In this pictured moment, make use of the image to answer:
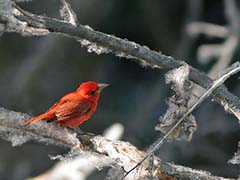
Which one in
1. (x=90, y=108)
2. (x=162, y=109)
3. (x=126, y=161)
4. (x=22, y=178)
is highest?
(x=162, y=109)

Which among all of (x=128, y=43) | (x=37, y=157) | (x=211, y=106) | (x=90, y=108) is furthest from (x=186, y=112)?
(x=37, y=157)

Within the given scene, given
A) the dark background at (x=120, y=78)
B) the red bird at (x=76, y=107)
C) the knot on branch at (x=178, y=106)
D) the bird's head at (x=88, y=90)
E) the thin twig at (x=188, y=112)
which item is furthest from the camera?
the dark background at (x=120, y=78)

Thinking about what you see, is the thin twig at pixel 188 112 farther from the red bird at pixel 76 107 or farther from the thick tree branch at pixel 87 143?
the red bird at pixel 76 107

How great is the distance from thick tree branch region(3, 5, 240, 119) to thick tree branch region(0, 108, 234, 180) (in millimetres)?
259

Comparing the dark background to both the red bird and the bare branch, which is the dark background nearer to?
the red bird

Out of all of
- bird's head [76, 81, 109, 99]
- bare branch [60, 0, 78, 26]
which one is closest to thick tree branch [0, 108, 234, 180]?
bare branch [60, 0, 78, 26]

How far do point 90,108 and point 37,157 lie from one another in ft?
9.12

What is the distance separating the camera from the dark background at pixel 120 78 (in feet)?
19.0

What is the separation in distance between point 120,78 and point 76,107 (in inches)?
126

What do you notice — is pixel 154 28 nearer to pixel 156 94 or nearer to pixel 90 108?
pixel 156 94

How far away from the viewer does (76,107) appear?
11.8 feet

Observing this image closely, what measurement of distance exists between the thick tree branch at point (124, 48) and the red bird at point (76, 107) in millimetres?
548

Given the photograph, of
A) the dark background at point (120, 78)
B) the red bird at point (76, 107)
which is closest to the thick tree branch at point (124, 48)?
the red bird at point (76, 107)

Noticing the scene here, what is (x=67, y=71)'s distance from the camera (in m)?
6.76
